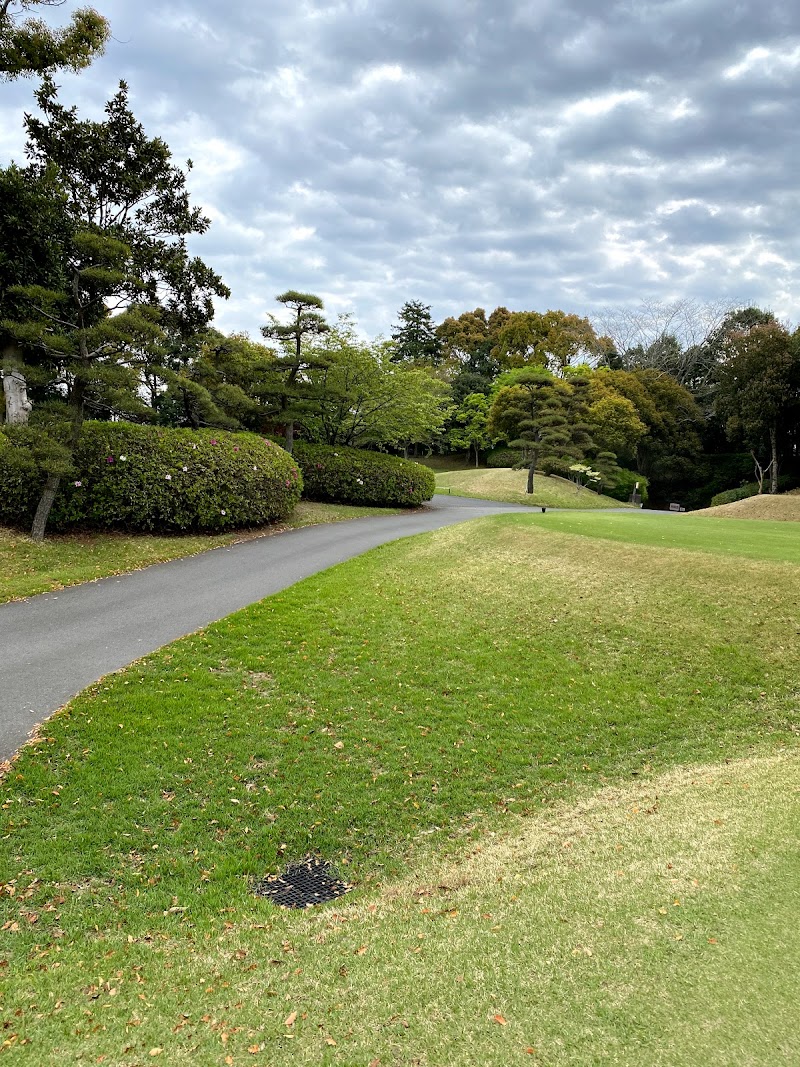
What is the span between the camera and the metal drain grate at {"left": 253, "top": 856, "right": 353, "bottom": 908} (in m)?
3.48

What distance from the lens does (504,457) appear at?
3762cm

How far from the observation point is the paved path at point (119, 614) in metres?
5.52

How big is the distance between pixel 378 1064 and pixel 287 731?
3.35m

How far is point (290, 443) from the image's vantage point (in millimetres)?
19047

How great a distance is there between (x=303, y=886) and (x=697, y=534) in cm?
1053

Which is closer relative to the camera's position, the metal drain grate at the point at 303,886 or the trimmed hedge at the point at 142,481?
the metal drain grate at the point at 303,886

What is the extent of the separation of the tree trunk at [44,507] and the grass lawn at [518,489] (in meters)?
19.3

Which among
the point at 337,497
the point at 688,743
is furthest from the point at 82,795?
the point at 337,497

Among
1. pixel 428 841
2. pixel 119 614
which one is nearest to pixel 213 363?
pixel 119 614

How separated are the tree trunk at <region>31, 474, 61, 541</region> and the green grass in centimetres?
956

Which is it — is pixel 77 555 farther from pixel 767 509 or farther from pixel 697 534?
pixel 767 509

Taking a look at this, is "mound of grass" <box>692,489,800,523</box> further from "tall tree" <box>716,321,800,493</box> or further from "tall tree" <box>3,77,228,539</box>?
"tall tree" <box>3,77,228,539</box>

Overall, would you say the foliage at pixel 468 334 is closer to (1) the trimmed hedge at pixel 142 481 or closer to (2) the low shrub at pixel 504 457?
(2) the low shrub at pixel 504 457

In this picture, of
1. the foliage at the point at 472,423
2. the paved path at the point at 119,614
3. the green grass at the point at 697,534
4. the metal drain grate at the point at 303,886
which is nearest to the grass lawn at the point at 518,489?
the foliage at the point at 472,423
